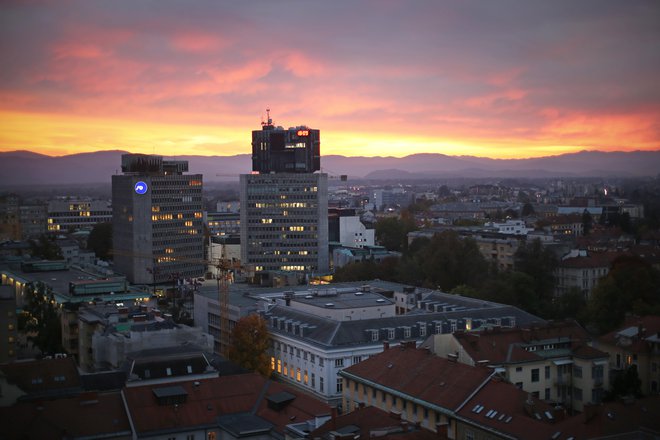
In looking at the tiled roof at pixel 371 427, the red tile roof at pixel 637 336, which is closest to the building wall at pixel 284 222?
the red tile roof at pixel 637 336

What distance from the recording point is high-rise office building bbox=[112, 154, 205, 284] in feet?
327

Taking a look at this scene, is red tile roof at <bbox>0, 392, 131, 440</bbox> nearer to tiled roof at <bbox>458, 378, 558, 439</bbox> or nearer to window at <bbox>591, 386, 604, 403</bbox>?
tiled roof at <bbox>458, 378, 558, 439</bbox>

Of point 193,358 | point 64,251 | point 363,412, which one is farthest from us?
point 64,251

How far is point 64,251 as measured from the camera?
105625 mm

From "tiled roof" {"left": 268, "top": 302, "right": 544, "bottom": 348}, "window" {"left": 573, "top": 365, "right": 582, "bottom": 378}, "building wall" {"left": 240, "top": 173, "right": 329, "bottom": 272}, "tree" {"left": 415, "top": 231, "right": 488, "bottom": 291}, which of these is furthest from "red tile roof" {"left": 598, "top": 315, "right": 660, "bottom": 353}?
"building wall" {"left": 240, "top": 173, "right": 329, "bottom": 272}

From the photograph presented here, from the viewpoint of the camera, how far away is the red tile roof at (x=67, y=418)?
30406 mm

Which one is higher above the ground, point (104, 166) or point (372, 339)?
point (104, 166)

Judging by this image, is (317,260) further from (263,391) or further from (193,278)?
(263,391)

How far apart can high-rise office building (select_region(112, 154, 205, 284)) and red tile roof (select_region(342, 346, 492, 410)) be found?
60.6m

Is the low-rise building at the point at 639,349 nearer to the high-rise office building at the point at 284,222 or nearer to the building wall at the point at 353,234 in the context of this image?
the high-rise office building at the point at 284,222

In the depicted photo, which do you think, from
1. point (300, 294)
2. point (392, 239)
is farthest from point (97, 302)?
point (392, 239)

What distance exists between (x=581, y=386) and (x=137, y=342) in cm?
2263

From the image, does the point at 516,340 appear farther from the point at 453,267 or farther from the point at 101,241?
the point at 101,241

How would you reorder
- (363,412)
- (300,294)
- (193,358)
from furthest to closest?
(300,294) < (193,358) < (363,412)
